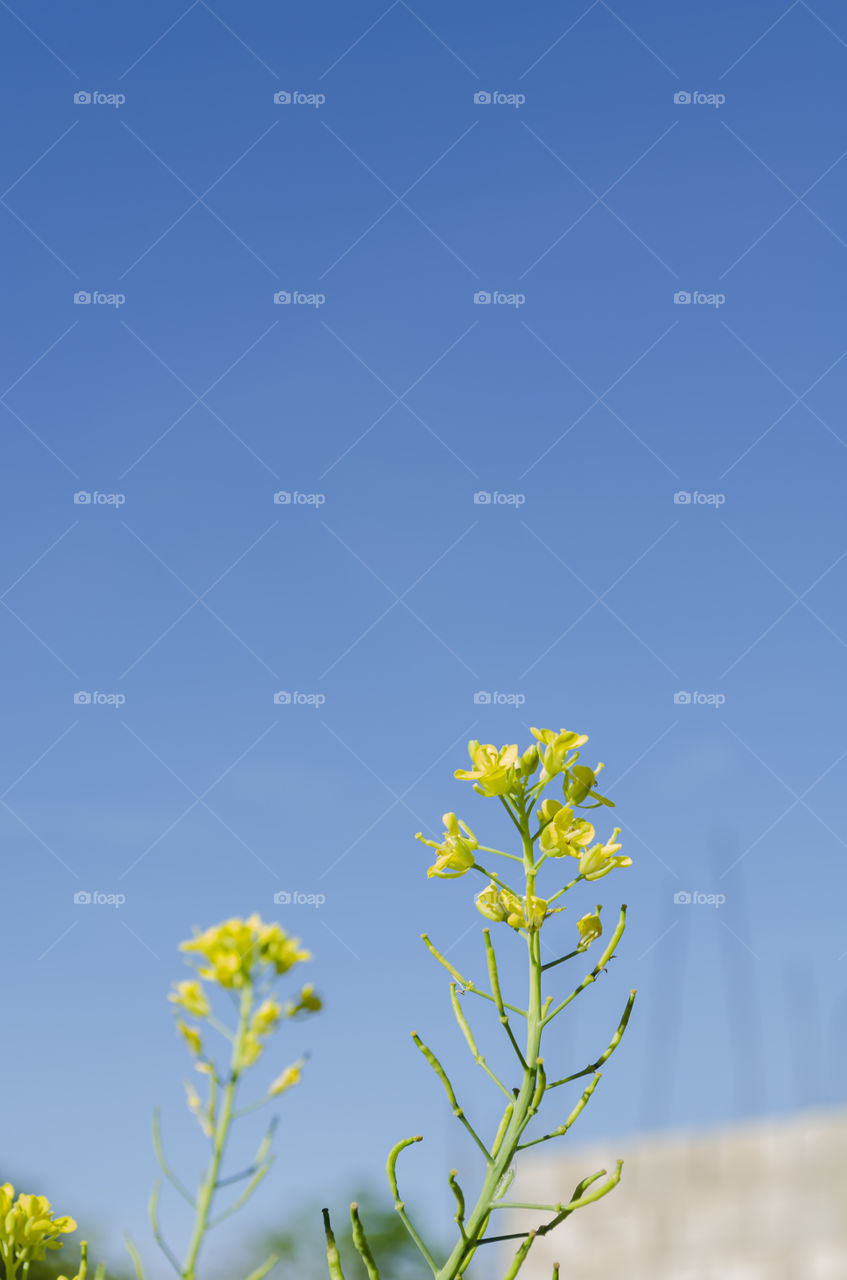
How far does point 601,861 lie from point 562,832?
34 millimetres

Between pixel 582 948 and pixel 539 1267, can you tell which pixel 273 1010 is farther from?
pixel 539 1267

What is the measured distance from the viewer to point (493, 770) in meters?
0.79

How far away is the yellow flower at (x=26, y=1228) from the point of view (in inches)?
28.0

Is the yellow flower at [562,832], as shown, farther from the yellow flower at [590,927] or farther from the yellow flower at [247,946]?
the yellow flower at [247,946]

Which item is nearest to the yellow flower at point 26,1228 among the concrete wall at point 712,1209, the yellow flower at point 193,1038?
the yellow flower at point 193,1038

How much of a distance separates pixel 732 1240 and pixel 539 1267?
1116 mm

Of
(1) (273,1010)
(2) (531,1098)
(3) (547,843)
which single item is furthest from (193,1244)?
(3) (547,843)

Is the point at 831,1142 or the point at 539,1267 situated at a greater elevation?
the point at 831,1142

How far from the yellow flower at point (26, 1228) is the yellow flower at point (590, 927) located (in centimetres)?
37

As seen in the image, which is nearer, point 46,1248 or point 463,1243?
point 463,1243

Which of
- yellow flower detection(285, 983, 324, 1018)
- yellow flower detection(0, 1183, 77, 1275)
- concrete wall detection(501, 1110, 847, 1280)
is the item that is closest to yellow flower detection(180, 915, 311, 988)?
yellow flower detection(285, 983, 324, 1018)

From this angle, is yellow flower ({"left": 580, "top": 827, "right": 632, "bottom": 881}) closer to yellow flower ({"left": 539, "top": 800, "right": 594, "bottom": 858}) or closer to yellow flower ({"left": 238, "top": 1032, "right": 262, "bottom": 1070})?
yellow flower ({"left": 539, "top": 800, "right": 594, "bottom": 858})

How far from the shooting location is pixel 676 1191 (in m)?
4.91

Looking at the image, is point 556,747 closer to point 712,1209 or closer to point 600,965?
point 600,965
